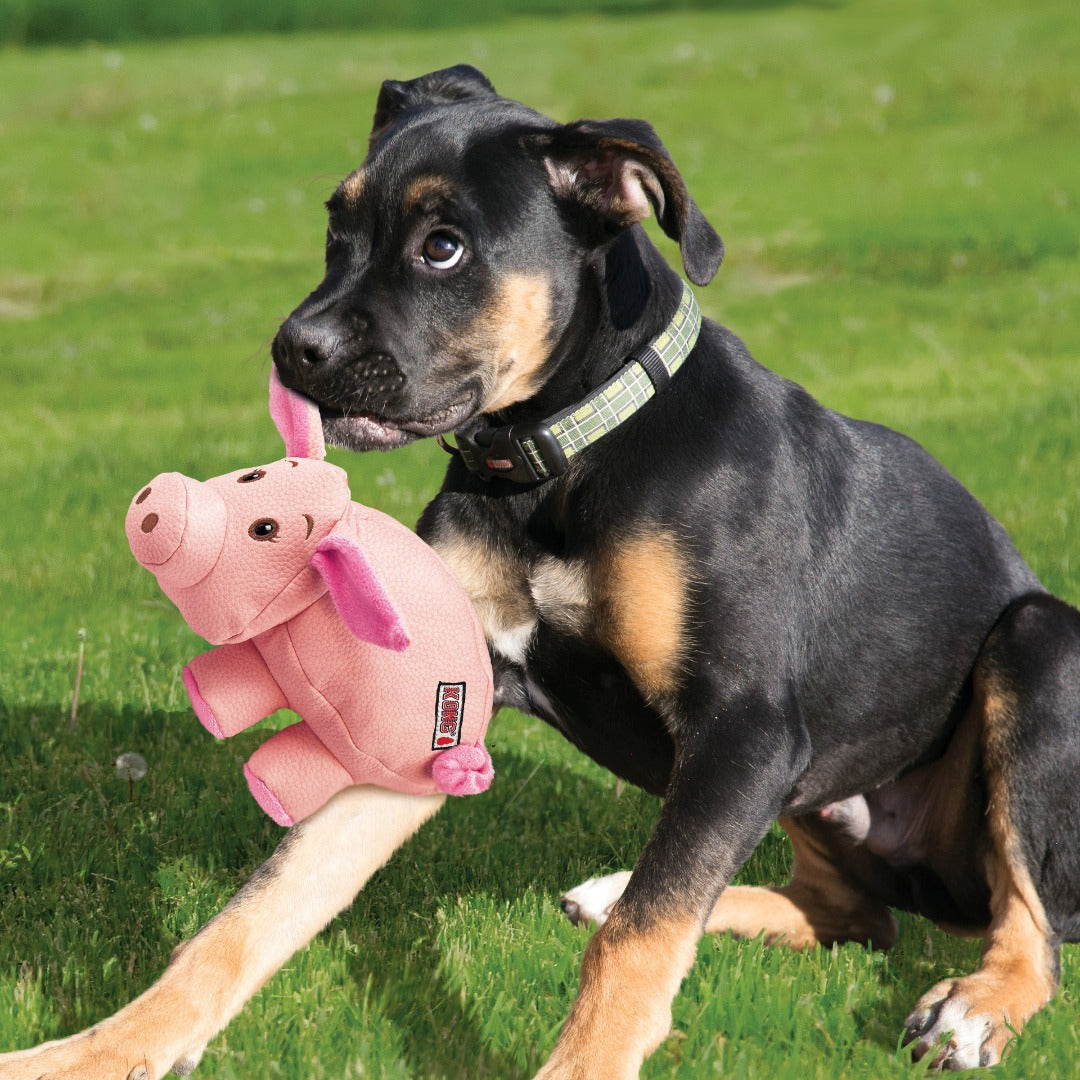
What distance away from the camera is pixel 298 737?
11.0ft

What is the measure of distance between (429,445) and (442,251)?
6070 millimetres

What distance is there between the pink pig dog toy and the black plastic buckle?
35 centimetres

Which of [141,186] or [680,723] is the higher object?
[680,723]

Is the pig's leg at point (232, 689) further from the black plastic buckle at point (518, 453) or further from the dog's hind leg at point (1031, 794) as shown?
the dog's hind leg at point (1031, 794)

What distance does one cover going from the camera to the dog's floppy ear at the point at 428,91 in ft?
14.0

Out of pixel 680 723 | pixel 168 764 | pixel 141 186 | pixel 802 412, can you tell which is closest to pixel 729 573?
pixel 680 723

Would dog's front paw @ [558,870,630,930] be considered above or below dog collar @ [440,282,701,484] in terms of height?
below

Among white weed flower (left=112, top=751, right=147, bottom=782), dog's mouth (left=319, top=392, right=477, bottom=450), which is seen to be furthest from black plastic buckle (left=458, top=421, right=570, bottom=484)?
white weed flower (left=112, top=751, right=147, bottom=782)

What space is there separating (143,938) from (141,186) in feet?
53.7

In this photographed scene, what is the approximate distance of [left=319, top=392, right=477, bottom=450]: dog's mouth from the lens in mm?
3525

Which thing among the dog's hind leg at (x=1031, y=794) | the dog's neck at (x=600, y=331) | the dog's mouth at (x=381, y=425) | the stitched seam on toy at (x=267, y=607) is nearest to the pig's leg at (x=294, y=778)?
the stitched seam on toy at (x=267, y=607)

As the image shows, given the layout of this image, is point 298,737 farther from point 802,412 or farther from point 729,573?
point 802,412

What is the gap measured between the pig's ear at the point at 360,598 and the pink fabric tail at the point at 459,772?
371 mm

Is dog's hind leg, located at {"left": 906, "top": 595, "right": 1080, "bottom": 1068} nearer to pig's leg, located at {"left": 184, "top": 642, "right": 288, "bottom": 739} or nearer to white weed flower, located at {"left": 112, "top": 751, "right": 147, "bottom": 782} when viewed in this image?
pig's leg, located at {"left": 184, "top": 642, "right": 288, "bottom": 739}
